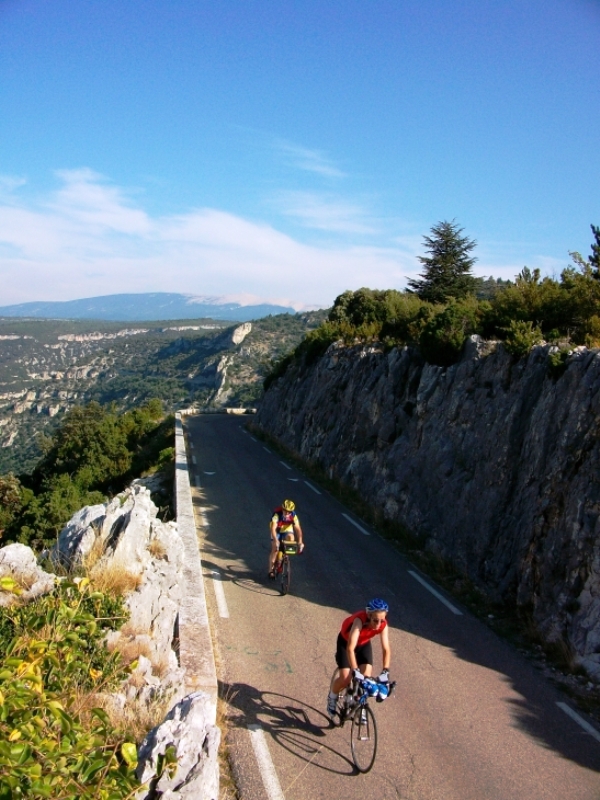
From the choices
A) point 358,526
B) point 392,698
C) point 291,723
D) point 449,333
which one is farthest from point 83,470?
point 291,723

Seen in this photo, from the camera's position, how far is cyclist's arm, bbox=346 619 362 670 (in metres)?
5.95

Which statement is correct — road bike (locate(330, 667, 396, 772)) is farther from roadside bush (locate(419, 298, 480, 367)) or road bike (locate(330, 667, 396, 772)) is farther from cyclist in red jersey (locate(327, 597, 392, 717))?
roadside bush (locate(419, 298, 480, 367))

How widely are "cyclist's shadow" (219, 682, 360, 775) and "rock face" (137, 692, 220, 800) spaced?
170 centimetres

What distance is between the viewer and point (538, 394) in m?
11.7

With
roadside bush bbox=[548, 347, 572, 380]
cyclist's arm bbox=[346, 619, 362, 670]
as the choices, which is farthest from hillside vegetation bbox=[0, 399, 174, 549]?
cyclist's arm bbox=[346, 619, 362, 670]

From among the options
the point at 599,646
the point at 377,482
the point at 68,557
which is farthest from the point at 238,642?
the point at 377,482

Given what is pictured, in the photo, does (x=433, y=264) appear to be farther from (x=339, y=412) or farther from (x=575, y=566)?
(x=575, y=566)

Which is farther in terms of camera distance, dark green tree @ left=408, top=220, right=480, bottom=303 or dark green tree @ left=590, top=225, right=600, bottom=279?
dark green tree @ left=408, top=220, right=480, bottom=303

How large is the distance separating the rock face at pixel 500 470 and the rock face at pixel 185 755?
18.6 feet

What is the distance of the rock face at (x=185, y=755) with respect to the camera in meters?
4.25

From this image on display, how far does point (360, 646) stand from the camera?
20.8 ft

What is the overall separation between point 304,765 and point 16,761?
3812 mm

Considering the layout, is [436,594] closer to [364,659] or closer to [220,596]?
[220,596]

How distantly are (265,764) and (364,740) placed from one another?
0.99m
